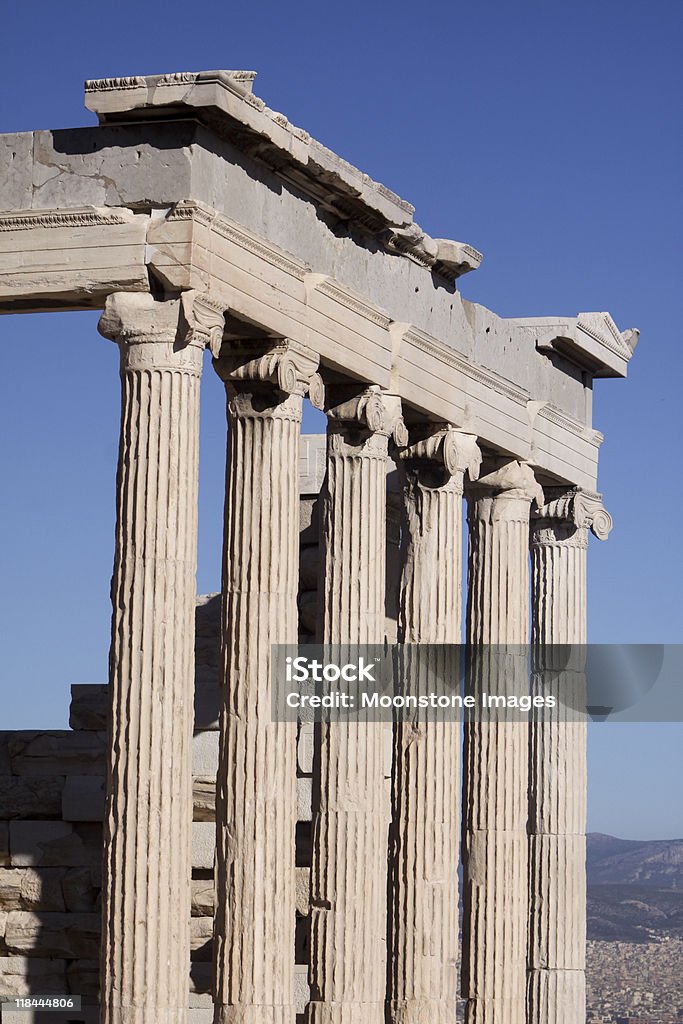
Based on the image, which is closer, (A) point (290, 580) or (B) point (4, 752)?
(A) point (290, 580)

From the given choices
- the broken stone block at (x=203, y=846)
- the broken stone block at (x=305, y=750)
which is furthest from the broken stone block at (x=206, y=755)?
the broken stone block at (x=305, y=750)

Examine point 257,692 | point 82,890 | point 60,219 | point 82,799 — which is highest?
point 60,219

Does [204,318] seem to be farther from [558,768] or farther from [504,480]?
[558,768]

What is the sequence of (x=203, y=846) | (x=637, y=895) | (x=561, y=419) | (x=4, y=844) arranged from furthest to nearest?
(x=637, y=895) < (x=561, y=419) < (x=4, y=844) < (x=203, y=846)

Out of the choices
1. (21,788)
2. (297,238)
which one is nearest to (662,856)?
(21,788)

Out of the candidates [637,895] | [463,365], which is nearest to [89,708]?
[463,365]

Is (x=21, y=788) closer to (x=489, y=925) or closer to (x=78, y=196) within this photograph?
(x=489, y=925)

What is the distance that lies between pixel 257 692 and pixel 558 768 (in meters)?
11.6

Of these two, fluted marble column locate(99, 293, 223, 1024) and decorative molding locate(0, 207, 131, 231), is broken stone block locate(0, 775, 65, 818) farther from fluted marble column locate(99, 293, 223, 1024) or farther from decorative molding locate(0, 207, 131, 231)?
decorative molding locate(0, 207, 131, 231)

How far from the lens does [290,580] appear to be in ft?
95.6

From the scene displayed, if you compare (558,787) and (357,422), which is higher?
(357,422)

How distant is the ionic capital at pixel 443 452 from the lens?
34.3m

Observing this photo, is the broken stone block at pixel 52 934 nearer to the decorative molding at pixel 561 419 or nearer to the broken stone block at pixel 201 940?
A: the broken stone block at pixel 201 940

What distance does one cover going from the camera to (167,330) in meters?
26.6
